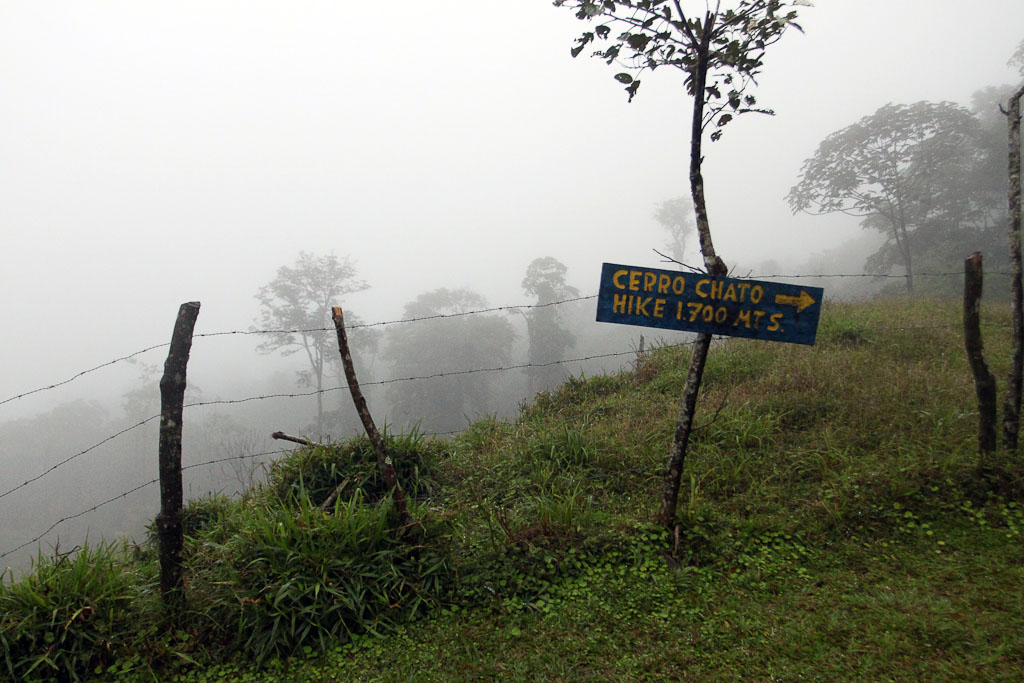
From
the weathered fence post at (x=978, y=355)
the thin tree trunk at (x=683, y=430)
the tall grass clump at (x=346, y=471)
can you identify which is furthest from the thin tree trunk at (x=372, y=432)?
the weathered fence post at (x=978, y=355)

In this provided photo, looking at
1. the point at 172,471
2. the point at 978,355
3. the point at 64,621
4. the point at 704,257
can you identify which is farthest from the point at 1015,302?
the point at 64,621

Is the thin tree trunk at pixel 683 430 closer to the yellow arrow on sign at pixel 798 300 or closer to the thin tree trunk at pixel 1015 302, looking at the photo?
the yellow arrow on sign at pixel 798 300

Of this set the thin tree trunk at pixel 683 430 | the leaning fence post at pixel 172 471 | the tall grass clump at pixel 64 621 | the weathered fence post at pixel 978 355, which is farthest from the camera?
the weathered fence post at pixel 978 355

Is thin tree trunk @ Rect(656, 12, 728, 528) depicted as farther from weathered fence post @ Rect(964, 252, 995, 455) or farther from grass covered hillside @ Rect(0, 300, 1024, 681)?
weathered fence post @ Rect(964, 252, 995, 455)

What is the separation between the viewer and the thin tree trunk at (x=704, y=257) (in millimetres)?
3035

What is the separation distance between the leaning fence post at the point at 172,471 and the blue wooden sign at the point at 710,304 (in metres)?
2.63

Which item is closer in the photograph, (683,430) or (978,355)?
(683,430)

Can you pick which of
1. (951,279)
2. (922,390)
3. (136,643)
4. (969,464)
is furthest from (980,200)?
(136,643)

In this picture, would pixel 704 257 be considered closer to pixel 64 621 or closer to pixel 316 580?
pixel 316 580

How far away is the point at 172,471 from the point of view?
2.99 metres

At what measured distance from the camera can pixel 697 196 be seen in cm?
310

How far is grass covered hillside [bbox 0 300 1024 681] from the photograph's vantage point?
2.39m

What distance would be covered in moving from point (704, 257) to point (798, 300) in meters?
0.62

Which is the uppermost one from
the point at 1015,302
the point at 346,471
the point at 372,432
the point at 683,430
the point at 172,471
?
the point at 1015,302
